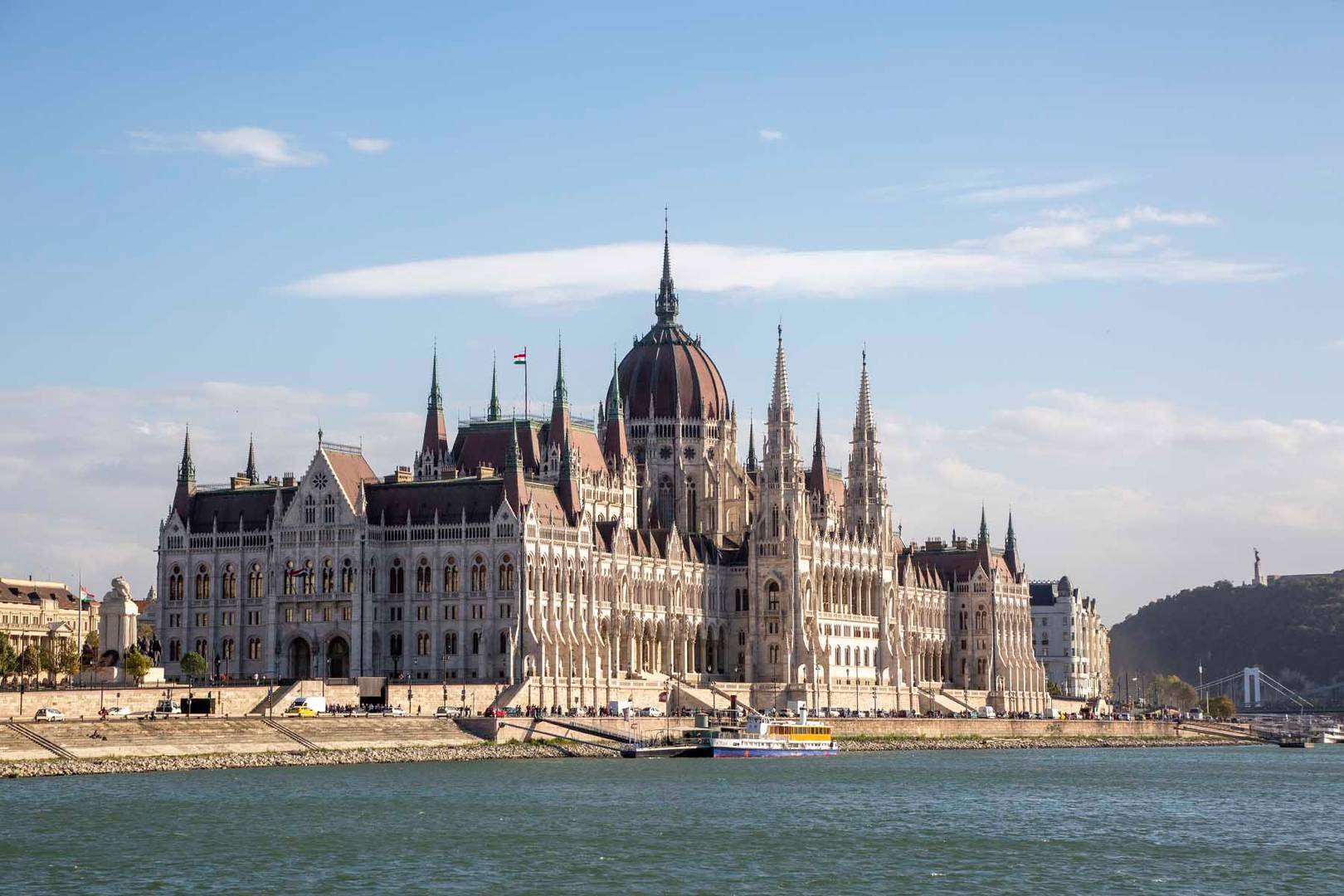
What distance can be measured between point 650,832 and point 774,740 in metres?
65.9

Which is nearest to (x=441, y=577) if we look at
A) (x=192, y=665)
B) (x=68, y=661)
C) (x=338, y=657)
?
(x=338, y=657)

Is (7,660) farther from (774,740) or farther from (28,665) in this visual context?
(774,740)

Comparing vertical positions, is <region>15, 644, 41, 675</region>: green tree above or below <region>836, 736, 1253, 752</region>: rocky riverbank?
above

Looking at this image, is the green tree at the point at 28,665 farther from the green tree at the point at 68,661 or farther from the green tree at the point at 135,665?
the green tree at the point at 135,665

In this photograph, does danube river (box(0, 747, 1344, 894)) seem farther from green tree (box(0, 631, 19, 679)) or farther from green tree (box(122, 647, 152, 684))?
green tree (box(0, 631, 19, 679))

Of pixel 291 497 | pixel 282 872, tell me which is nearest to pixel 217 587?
pixel 291 497

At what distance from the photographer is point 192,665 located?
16812 cm

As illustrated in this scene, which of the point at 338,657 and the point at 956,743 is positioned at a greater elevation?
the point at 338,657

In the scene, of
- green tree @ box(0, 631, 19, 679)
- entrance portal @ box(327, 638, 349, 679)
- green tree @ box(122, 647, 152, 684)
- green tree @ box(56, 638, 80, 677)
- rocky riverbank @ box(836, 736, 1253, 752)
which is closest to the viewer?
green tree @ box(122, 647, 152, 684)

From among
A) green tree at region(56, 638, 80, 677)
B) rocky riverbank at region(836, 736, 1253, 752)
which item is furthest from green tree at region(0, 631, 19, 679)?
rocky riverbank at region(836, 736, 1253, 752)

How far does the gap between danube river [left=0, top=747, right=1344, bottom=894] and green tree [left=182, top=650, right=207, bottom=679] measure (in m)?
37.1

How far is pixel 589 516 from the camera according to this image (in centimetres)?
18012

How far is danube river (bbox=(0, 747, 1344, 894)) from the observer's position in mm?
80312

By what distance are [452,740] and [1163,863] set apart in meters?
66.6
